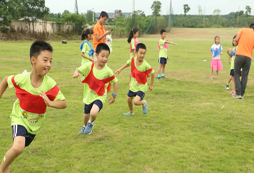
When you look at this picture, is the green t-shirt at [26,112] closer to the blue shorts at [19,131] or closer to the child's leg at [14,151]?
the blue shorts at [19,131]

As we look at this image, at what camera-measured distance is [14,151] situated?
3219 millimetres

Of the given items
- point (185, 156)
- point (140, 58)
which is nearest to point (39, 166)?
point (185, 156)

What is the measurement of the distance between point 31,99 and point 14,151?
0.72 metres

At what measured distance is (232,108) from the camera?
7.38 metres

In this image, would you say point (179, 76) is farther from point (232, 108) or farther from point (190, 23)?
point (190, 23)

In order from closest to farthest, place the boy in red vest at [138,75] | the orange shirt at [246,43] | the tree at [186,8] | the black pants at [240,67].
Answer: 1. the boy in red vest at [138,75]
2. the orange shirt at [246,43]
3. the black pants at [240,67]
4. the tree at [186,8]

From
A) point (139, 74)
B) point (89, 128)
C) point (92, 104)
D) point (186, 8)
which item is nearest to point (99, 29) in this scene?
point (139, 74)

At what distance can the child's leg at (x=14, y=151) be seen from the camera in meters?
3.22

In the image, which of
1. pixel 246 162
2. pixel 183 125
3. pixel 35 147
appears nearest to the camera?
pixel 246 162

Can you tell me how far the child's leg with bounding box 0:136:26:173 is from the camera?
3225mm

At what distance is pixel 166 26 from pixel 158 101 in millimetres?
54864

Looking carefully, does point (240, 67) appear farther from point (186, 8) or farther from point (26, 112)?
point (186, 8)

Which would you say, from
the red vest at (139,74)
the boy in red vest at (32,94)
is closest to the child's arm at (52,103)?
the boy in red vest at (32,94)

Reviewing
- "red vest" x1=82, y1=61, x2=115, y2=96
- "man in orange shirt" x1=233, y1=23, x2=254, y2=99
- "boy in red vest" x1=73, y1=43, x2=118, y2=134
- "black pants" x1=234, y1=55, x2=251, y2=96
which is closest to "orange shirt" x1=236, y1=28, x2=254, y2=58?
"man in orange shirt" x1=233, y1=23, x2=254, y2=99
